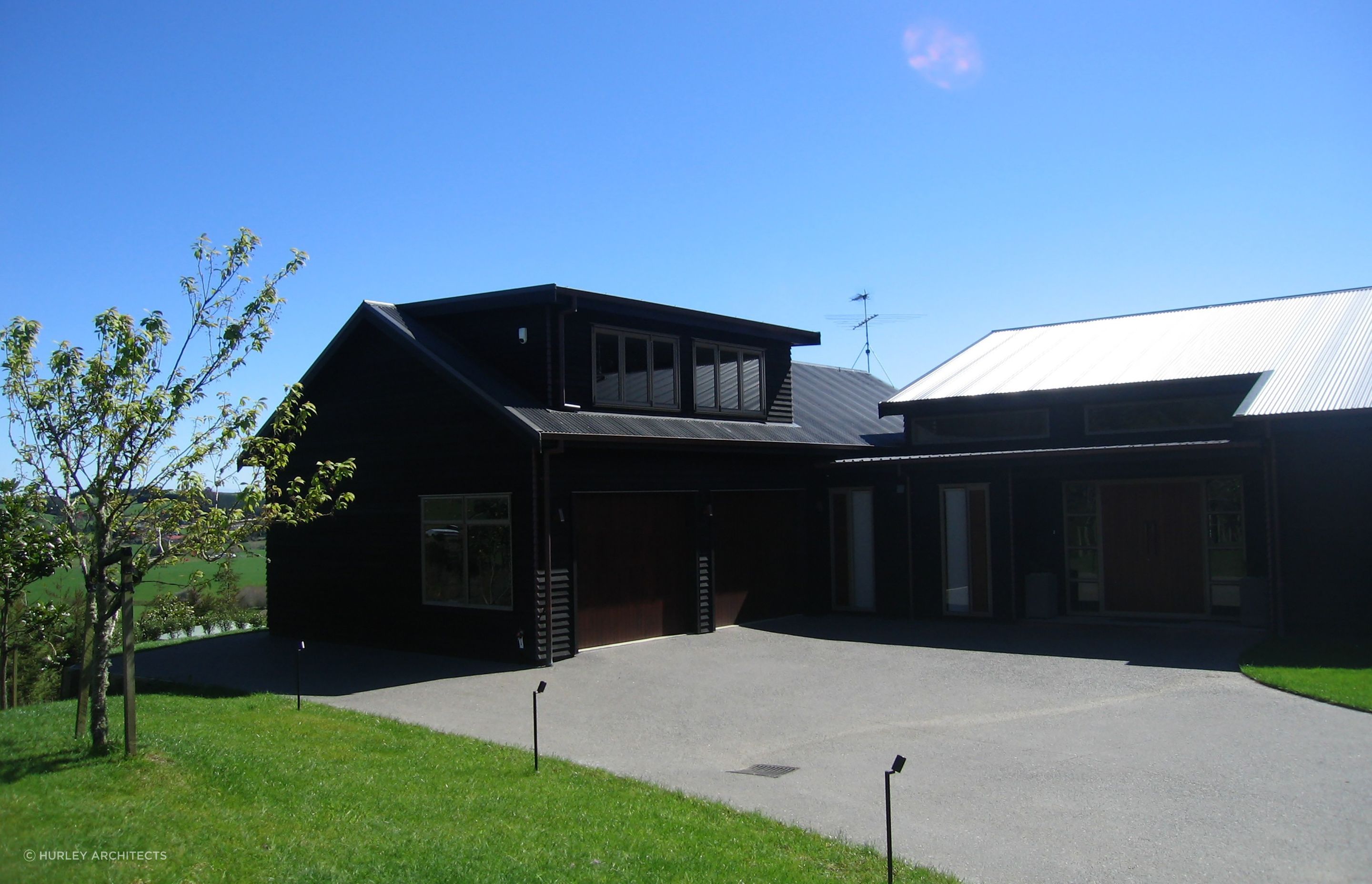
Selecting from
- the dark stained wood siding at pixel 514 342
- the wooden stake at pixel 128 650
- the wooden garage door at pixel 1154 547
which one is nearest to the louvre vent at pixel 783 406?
the dark stained wood siding at pixel 514 342

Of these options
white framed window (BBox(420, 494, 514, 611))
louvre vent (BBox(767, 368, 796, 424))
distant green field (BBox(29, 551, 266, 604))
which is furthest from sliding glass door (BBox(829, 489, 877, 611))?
distant green field (BBox(29, 551, 266, 604))

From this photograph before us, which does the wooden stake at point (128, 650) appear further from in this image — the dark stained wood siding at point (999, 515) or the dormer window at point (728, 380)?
the dark stained wood siding at point (999, 515)

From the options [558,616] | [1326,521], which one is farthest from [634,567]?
[1326,521]

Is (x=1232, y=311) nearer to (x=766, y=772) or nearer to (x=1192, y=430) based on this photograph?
(x=1192, y=430)

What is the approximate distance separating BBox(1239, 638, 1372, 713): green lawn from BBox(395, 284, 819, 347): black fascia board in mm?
9579

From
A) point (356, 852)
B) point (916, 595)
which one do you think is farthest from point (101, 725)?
point (916, 595)

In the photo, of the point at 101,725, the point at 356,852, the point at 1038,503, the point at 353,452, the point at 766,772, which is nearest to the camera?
the point at 356,852

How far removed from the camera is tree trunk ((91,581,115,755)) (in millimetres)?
7980

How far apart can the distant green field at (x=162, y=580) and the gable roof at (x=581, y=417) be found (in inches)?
147

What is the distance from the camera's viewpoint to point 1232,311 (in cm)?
2130

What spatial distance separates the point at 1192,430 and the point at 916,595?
216 inches

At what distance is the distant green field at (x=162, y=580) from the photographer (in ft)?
30.7

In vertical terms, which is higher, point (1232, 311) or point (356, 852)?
point (1232, 311)

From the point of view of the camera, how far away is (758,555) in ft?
62.1
